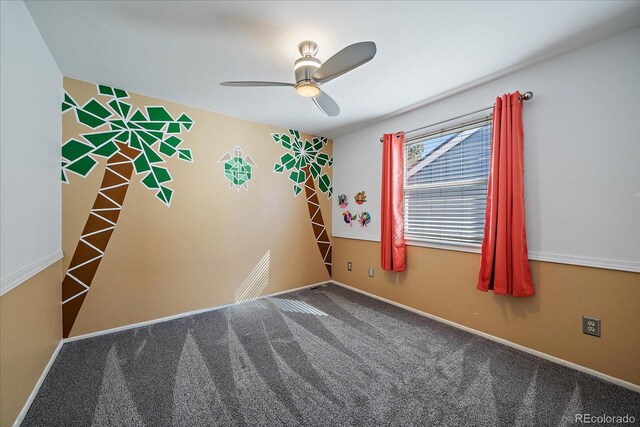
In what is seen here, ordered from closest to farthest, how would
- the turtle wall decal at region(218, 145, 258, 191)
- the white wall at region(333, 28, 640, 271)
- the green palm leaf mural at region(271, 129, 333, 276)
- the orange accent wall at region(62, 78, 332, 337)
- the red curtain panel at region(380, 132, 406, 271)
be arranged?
the white wall at region(333, 28, 640, 271) < the orange accent wall at region(62, 78, 332, 337) < the red curtain panel at region(380, 132, 406, 271) < the turtle wall decal at region(218, 145, 258, 191) < the green palm leaf mural at region(271, 129, 333, 276)

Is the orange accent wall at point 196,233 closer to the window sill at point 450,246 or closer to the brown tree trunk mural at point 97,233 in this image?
the brown tree trunk mural at point 97,233

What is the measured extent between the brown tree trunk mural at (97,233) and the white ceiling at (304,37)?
0.76m

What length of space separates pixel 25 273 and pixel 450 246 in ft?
10.7

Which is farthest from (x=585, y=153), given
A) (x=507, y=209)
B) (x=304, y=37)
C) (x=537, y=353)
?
(x=304, y=37)

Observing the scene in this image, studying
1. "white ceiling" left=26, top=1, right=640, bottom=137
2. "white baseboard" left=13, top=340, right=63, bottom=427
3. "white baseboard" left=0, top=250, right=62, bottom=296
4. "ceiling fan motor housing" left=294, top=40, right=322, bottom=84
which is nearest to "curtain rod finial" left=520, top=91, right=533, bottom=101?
"white ceiling" left=26, top=1, right=640, bottom=137

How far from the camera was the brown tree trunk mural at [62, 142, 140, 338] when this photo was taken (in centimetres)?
225

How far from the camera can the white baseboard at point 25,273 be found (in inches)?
49.3

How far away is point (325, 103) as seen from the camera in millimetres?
2068

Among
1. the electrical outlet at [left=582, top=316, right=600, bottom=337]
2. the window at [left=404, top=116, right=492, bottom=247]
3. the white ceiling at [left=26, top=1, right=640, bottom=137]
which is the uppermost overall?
the white ceiling at [left=26, top=1, right=640, bottom=137]

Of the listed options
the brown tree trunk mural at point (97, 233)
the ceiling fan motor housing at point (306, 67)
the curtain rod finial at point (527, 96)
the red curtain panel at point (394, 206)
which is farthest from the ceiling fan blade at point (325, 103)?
the brown tree trunk mural at point (97, 233)

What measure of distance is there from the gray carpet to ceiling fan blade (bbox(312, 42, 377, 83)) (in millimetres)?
2051

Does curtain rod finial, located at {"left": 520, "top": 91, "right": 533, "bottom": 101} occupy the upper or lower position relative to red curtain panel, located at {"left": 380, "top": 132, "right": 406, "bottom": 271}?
upper

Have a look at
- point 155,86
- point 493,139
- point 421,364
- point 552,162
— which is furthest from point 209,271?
point 552,162

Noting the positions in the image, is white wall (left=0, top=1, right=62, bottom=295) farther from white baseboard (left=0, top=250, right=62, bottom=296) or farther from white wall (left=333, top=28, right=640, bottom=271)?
white wall (left=333, top=28, right=640, bottom=271)
